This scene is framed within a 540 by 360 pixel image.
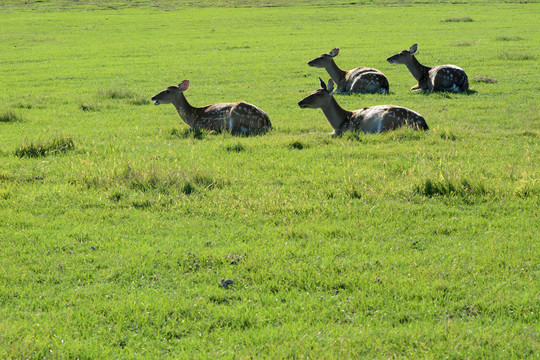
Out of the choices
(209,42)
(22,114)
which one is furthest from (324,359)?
(209,42)

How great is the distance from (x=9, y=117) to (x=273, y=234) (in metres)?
10.8

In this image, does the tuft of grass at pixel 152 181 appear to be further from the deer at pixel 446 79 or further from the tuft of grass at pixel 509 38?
the tuft of grass at pixel 509 38

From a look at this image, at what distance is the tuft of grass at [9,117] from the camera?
15.3 m

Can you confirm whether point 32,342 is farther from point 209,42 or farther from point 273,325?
point 209,42

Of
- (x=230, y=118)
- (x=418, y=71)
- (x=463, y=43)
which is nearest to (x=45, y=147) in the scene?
(x=230, y=118)

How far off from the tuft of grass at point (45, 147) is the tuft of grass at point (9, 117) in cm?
447

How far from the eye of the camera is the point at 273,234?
23.7 ft

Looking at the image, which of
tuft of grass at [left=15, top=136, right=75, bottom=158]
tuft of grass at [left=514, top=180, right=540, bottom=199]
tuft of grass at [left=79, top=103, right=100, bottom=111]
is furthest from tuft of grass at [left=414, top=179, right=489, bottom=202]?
tuft of grass at [left=79, top=103, right=100, bottom=111]

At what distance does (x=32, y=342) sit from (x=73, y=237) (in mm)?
2370

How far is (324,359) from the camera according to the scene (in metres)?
4.73

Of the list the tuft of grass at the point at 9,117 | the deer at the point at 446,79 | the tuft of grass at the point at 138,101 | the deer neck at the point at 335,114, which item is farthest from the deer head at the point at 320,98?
the tuft of grass at the point at 9,117

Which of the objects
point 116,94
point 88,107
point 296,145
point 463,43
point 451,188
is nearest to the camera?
point 451,188

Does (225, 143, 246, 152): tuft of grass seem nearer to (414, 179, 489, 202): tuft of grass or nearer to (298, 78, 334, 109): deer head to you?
(298, 78, 334, 109): deer head

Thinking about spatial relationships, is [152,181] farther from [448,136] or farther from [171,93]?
[448,136]
